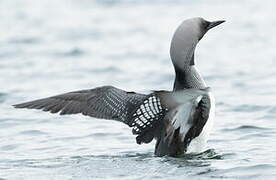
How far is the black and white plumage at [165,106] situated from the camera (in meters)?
7.06

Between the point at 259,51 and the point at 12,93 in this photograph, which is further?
the point at 259,51

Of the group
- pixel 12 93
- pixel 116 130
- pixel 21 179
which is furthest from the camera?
pixel 12 93

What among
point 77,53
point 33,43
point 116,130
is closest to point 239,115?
point 116,130

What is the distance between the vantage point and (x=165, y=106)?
23.4 ft

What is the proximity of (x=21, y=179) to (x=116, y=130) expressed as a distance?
2.27 metres

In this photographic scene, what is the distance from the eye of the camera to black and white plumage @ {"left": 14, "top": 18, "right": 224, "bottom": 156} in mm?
7059

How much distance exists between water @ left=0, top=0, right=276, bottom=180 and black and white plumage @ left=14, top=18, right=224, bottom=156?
203 millimetres

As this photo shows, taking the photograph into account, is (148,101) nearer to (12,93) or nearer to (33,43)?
(12,93)

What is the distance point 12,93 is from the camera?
11.0 metres

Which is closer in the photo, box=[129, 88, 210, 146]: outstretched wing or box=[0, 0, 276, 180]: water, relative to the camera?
box=[129, 88, 210, 146]: outstretched wing

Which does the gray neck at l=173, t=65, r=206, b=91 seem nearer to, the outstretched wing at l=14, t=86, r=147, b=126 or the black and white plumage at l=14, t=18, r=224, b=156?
the black and white plumage at l=14, t=18, r=224, b=156

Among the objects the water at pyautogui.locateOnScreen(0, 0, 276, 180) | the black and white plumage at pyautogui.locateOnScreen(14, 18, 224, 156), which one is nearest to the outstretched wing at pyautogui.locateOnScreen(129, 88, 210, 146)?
the black and white plumage at pyautogui.locateOnScreen(14, 18, 224, 156)

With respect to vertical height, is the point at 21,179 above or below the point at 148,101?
below

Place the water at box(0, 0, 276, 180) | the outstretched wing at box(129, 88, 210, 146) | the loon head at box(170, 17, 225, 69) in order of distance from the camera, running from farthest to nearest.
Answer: the loon head at box(170, 17, 225, 69)
the water at box(0, 0, 276, 180)
the outstretched wing at box(129, 88, 210, 146)
